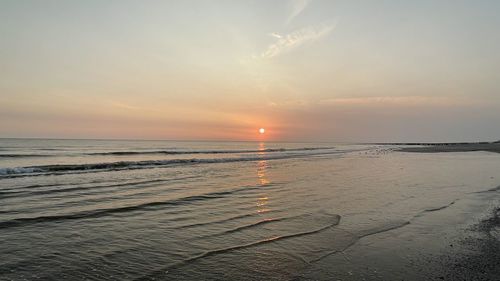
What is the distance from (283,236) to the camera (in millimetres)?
8172

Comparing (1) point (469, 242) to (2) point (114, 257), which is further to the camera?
(1) point (469, 242)

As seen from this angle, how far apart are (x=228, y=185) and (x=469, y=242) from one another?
12455mm

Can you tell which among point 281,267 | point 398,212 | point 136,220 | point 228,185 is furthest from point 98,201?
point 398,212

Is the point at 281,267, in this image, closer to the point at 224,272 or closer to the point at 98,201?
the point at 224,272

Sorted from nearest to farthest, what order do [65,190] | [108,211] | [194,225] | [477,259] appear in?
[477,259]
[194,225]
[108,211]
[65,190]

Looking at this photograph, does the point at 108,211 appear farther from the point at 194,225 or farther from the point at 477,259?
the point at 477,259

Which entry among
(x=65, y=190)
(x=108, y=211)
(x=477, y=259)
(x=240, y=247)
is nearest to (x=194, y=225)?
(x=240, y=247)

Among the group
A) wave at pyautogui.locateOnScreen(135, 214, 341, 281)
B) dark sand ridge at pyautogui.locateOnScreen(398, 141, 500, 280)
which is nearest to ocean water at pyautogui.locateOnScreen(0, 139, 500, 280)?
wave at pyautogui.locateOnScreen(135, 214, 341, 281)

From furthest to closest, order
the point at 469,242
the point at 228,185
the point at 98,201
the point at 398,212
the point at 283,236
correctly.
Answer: the point at 228,185
the point at 98,201
the point at 398,212
the point at 283,236
the point at 469,242

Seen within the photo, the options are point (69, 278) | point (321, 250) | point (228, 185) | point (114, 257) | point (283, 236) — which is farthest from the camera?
point (228, 185)

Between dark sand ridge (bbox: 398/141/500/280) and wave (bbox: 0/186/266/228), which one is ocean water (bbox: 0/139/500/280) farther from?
dark sand ridge (bbox: 398/141/500/280)

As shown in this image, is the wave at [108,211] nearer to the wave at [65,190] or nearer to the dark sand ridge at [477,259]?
the wave at [65,190]

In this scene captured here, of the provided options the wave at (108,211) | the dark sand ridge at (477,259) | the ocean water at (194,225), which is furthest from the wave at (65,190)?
the dark sand ridge at (477,259)

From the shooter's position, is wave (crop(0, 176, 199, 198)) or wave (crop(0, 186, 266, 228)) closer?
wave (crop(0, 186, 266, 228))
